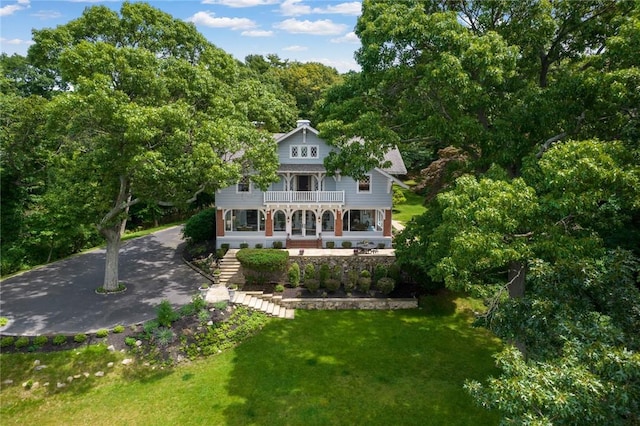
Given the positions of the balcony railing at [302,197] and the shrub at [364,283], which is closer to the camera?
the shrub at [364,283]

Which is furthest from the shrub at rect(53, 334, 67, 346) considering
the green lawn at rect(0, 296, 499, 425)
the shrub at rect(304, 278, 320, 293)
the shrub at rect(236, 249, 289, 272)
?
the shrub at rect(304, 278, 320, 293)

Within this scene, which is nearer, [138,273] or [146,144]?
[146,144]

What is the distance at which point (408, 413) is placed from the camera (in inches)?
540

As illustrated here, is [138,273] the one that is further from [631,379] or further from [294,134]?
[631,379]

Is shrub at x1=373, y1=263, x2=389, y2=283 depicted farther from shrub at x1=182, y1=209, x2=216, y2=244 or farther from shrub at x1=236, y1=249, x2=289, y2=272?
shrub at x1=182, y1=209, x2=216, y2=244

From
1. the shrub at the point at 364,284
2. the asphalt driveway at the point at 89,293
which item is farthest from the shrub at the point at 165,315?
the shrub at the point at 364,284

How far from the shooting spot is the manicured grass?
38.8 meters

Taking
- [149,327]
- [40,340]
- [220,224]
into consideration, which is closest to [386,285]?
[220,224]

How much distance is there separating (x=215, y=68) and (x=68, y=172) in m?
8.84

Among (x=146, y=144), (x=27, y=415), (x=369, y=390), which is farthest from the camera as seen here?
(x=146, y=144)

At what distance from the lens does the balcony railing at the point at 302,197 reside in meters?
27.0

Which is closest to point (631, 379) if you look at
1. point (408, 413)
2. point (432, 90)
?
point (408, 413)

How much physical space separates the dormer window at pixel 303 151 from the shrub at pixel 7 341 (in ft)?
55.6

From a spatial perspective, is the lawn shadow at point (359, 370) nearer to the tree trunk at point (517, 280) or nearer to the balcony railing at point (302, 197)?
the tree trunk at point (517, 280)
